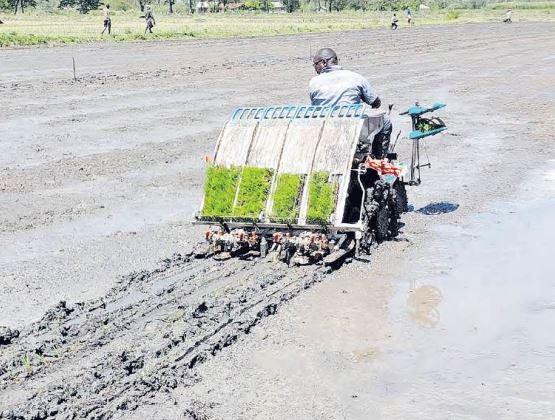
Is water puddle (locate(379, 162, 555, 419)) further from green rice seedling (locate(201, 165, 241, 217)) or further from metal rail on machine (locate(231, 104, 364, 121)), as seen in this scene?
green rice seedling (locate(201, 165, 241, 217))

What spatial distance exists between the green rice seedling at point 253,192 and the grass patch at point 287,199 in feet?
0.51

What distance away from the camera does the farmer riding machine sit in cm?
935

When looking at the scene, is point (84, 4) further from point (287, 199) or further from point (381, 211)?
point (287, 199)

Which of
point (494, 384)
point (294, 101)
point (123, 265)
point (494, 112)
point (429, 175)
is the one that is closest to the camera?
point (494, 384)

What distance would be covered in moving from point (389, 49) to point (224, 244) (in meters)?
33.3

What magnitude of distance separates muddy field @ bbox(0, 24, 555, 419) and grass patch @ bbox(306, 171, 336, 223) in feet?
2.01

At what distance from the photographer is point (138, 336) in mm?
7453

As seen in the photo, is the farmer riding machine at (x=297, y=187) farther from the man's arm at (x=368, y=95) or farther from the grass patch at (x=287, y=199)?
the man's arm at (x=368, y=95)

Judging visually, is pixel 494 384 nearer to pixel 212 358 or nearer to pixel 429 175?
pixel 212 358

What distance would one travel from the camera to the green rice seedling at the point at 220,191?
973 cm

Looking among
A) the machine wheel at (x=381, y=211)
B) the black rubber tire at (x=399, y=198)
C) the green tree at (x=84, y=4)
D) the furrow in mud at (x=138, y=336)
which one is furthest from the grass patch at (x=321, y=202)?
the green tree at (x=84, y=4)

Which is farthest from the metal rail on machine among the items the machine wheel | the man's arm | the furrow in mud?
the furrow in mud

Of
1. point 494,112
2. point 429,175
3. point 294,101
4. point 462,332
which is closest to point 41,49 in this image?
point 294,101

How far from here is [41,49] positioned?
4022 cm
